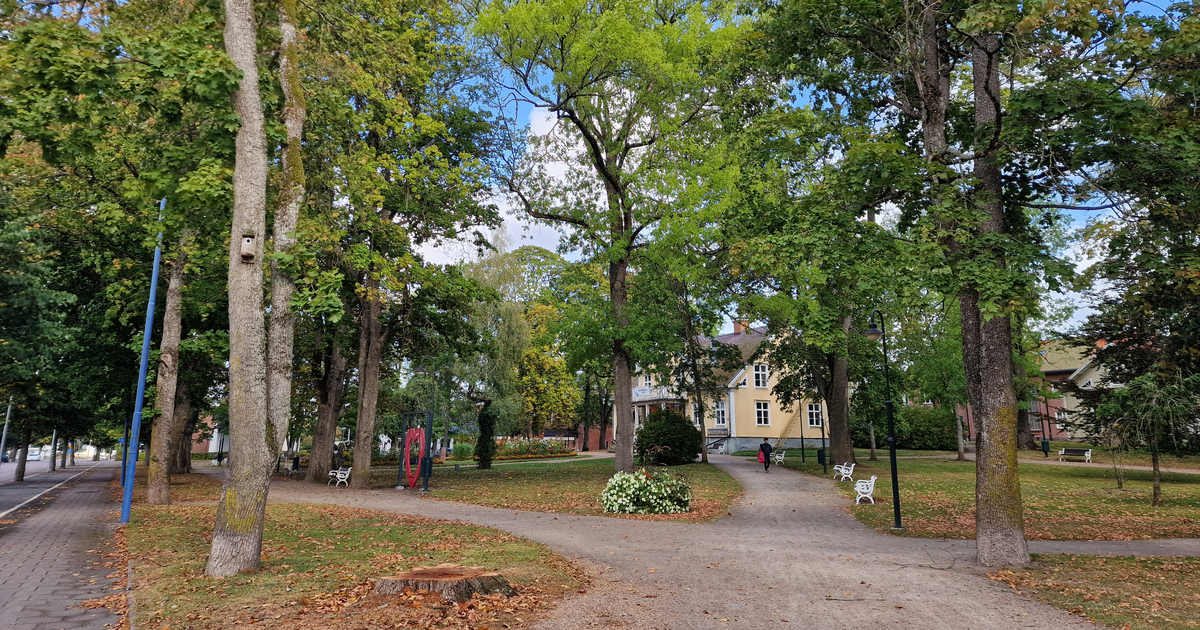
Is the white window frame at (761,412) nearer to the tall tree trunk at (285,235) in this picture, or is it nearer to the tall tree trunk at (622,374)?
the tall tree trunk at (622,374)

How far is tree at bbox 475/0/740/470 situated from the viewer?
18.2m

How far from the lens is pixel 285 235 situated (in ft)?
28.5

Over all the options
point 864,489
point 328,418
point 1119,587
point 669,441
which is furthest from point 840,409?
point 328,418

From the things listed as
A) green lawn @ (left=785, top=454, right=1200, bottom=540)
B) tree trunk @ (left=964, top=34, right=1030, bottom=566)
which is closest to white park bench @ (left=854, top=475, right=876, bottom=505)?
green lawn @ (left=785, top=454, right=1200, bottom=540)

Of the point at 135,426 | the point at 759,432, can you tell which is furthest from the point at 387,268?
the point at 759,432

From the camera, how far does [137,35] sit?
7469 mm

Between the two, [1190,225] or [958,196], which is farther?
[958,196]

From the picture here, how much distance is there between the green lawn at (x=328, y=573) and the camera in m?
6.09

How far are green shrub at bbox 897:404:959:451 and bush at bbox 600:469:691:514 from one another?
33.7 m

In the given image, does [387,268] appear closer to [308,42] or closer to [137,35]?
[308,42]

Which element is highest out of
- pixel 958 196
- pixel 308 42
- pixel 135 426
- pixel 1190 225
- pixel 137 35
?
pixel 308 42

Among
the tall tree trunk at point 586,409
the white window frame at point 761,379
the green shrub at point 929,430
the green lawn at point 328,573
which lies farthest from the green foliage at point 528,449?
the green lawn at point 328,573

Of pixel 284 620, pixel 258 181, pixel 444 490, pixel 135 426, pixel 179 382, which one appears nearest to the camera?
pixel 284 620

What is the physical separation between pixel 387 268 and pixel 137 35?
10.2 meters
